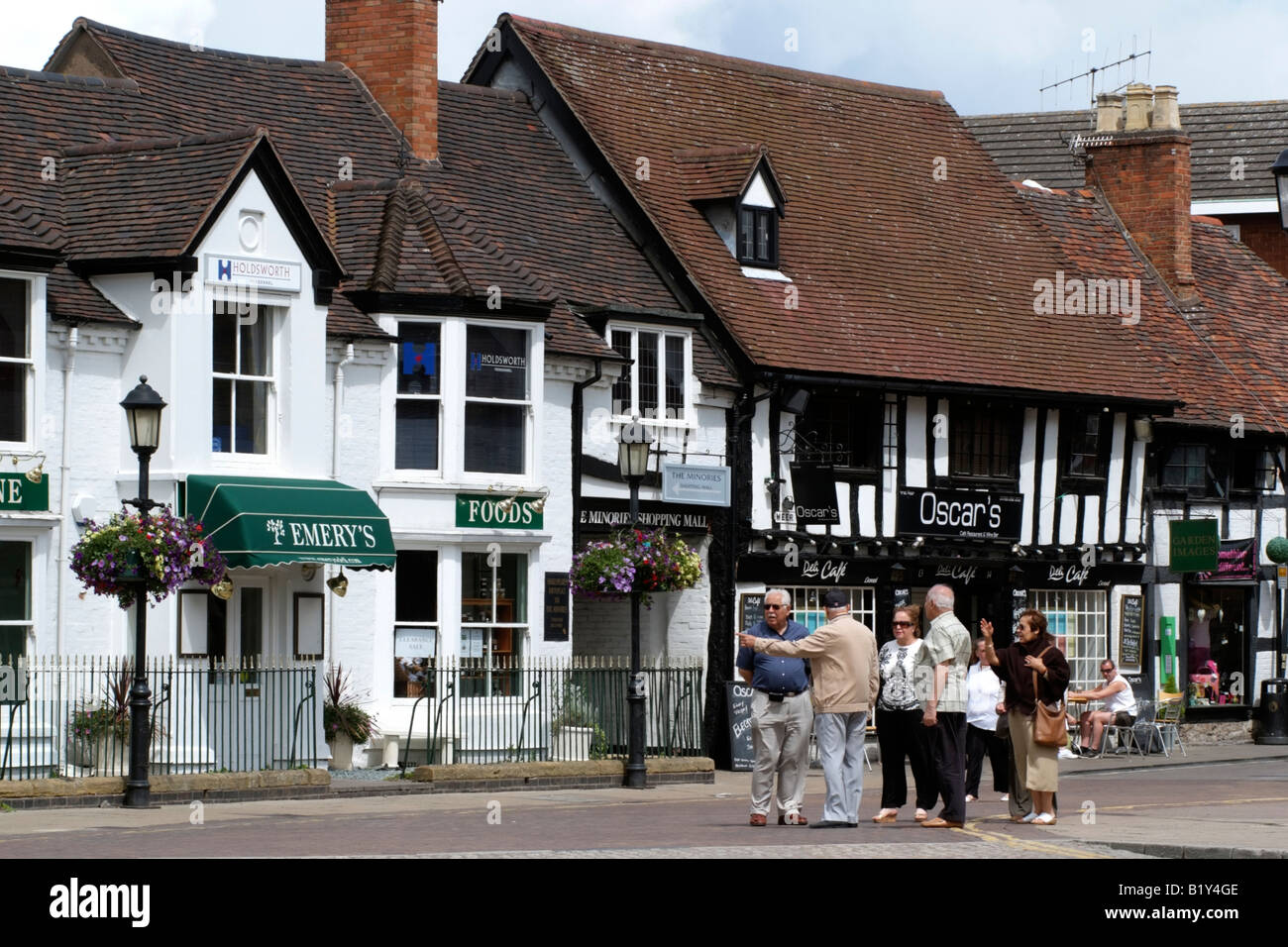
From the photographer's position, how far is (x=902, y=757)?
65.0 ft

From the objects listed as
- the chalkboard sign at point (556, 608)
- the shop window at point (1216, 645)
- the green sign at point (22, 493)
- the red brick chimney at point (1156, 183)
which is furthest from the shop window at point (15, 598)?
the red brick chimney at point (1156, 183)

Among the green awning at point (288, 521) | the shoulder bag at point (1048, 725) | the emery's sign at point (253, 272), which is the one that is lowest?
the shoulder bag at point (1048, 725)

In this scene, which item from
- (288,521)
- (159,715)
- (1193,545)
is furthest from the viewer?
(1193,545)

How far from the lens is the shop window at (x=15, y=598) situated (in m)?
24.9

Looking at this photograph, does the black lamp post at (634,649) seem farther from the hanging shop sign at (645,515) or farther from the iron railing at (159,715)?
the hanging shop sign at (645,515)

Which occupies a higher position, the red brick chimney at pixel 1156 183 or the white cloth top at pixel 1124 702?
the red brick chimney at pixel 1156 183

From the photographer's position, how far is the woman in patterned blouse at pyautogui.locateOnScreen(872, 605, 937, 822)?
63.7 feet

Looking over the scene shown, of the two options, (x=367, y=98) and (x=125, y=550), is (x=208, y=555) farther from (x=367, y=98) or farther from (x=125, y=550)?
(x=367, y=98)

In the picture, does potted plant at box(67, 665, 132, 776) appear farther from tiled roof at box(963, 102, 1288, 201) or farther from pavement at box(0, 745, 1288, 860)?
tiled roof at box(963, 102, 1288, 201)

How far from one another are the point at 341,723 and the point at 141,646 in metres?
5.41

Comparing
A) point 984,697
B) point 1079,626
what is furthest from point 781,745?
point 1079,626

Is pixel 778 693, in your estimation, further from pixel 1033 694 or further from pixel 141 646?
pixel 141 646

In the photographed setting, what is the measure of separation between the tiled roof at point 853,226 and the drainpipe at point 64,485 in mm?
10046
